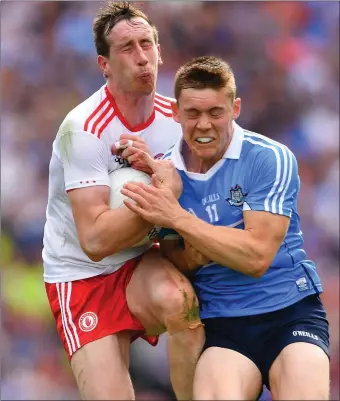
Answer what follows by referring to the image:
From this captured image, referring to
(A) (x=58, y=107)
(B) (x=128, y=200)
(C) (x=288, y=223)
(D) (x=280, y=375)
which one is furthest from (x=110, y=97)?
(A) (x=58, y=107)

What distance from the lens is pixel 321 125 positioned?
8875mm

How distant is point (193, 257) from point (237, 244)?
0.99ft

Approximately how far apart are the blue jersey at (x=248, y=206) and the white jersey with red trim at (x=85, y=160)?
0.34 meters

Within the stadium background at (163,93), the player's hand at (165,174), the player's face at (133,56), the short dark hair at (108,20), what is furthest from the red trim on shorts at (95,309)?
the stadium background at (163,93)

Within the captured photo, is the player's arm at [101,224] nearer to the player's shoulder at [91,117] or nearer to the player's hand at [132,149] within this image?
the player's hand at [132,149]

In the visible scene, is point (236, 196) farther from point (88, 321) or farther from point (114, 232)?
point (88, 321)

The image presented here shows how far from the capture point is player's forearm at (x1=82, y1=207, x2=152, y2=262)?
14.5 ft

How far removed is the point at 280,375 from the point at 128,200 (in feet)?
3.49

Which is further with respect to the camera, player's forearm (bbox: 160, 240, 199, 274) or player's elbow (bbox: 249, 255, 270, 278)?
player's forearm (bbox: 160, 240, 199, 274)

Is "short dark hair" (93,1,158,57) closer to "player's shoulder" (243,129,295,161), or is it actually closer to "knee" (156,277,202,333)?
"player's shoulder" (243,129,295,161)

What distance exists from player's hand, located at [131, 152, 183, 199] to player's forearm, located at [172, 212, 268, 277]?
0.20m

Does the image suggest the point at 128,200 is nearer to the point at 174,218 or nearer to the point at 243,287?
the point at 174,218

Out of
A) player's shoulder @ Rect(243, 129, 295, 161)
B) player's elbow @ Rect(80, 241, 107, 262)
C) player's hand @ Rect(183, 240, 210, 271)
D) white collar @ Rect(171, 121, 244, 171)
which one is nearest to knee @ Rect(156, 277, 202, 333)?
player's hand @ Rect(183, 240, 210, 271)

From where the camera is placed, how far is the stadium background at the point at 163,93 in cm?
790
